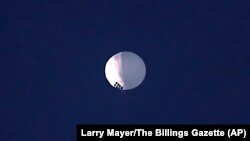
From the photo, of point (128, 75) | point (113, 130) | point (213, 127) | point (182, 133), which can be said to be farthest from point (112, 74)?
point (213, 127)

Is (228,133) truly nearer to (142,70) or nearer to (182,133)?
(182,133)

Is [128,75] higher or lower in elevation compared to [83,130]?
higher

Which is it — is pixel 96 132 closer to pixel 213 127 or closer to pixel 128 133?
pixel 128 133

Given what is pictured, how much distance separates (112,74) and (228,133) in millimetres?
817

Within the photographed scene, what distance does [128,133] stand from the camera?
85.5 inches

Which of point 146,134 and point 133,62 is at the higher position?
point 133,62

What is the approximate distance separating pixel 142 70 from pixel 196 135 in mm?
531

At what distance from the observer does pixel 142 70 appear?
220 centimetres

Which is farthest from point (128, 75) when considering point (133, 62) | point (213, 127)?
point (213, 127)

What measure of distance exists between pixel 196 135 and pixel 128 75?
0.57m

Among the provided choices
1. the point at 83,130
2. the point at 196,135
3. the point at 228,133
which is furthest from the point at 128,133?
the point at 228,133

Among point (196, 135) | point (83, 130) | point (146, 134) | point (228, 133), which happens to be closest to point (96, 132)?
point (83, 130)

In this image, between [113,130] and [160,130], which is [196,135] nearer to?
[160,130]

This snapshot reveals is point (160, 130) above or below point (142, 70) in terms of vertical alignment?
below
